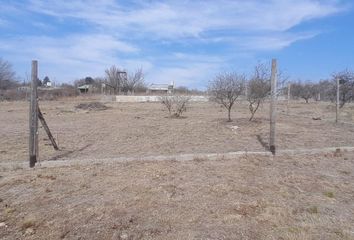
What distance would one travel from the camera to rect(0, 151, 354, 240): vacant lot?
178 inches

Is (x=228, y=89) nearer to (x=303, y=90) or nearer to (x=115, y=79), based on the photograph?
(x=303, y=90)

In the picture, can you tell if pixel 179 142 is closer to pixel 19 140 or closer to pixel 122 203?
pixel 19 140

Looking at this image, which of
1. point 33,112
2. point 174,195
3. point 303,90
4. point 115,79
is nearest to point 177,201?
point 174,195

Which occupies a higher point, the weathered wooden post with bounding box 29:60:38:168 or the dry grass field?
the weathered wooden post with bounding box 29:60:38:168

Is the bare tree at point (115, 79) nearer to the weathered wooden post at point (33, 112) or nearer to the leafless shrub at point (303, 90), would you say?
the leafless shrub at point (303, 90)

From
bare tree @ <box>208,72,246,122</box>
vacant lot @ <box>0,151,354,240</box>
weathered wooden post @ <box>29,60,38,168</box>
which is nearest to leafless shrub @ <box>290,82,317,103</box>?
bare tree @ <box>208,72,246,122</box>

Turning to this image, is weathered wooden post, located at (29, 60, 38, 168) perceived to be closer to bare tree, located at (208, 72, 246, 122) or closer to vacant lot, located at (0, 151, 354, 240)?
vacant lot, located at (0, 151, 354, 240)

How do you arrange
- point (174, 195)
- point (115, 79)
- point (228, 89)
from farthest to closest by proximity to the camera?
point (115, 79), point (228, 89), point (174, 195)

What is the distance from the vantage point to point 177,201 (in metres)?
5.51

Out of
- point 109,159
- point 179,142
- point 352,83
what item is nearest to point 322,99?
point 352,83

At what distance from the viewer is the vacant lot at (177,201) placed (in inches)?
178

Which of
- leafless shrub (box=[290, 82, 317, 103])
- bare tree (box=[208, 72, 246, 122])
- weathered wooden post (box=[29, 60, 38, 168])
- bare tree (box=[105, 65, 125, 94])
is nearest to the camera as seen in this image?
weathered wooden post (box=[29, 60, 38, 168])

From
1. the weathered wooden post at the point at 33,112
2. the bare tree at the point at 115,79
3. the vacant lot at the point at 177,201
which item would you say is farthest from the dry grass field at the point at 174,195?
the bare tree at the point at 115,79

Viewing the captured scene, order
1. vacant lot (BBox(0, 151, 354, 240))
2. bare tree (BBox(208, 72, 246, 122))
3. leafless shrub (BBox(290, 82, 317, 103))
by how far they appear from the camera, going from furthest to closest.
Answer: leafless shrub (BBox(290, 82, 317, 103))
bare tree (BBox(208, 72, 246, 122))
vacant lot (BBox(0, 151, 354, 240))
